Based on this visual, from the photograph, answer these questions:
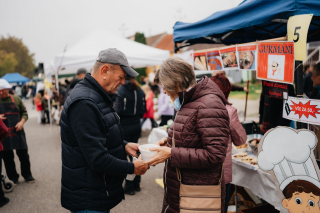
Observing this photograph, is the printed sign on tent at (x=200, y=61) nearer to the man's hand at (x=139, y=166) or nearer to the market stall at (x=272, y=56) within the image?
the market stall at (x=272, y=56)

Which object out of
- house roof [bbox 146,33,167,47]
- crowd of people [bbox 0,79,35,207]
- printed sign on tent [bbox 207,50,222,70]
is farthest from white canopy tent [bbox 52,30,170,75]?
house roof [bbox 146,33,167,47]

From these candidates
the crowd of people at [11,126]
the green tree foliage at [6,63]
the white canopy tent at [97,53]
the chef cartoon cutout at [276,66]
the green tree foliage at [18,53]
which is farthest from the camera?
the green tree foliage at [18,53]

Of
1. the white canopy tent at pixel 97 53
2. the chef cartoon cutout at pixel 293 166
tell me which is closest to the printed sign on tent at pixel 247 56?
the chef cartoon cutout at pixel 293 166

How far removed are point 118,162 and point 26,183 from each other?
3943 millimetres

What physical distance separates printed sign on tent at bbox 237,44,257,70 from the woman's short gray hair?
1.47m

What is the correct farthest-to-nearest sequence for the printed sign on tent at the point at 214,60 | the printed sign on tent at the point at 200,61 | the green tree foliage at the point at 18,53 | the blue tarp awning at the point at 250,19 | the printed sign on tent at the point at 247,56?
the green tree foliage at the point at 18,53 < the printed sign on tent at the point at 200,61 < the printed sign on tent at the point at 214,60 < the printed sign on tent at the point at 247,56 < the blue tarp awning at the point at 250,19

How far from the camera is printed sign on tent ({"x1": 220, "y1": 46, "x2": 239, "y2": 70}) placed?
10.3ft

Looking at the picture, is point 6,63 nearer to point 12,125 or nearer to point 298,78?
point 12,125

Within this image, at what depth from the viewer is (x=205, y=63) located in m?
3.78

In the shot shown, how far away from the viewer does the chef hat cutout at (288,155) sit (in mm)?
1957

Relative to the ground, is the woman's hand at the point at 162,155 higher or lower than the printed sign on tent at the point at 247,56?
lower

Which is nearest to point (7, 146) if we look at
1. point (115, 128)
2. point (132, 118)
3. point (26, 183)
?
point (26, 183)

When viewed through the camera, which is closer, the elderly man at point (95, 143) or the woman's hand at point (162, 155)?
the elderly man at point (95, 143)

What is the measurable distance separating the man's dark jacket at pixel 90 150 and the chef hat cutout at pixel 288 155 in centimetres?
121
